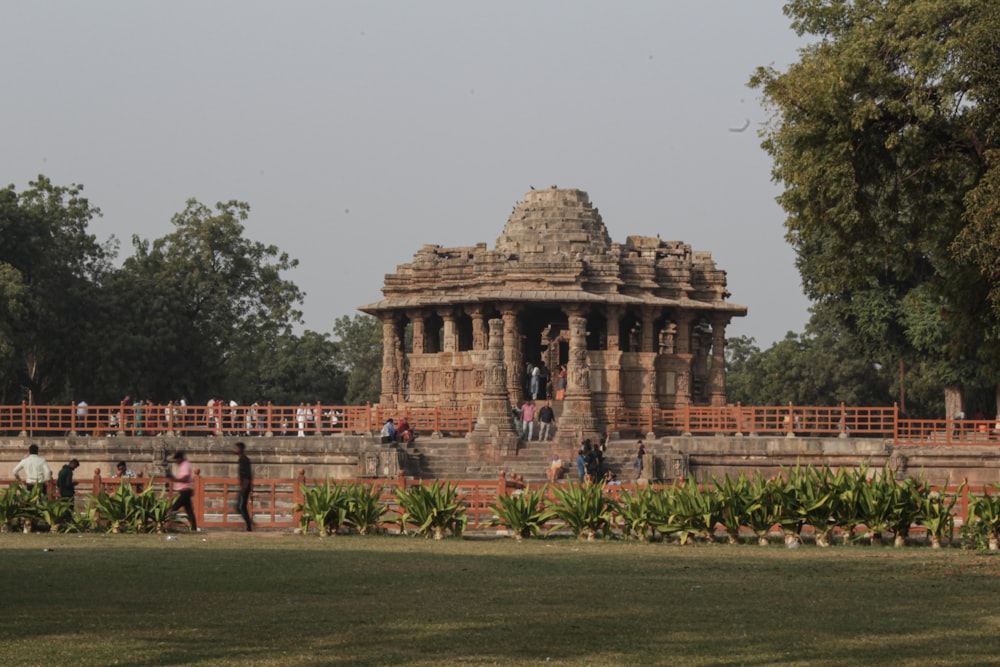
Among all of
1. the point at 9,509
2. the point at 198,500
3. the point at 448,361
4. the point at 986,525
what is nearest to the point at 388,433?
the point at 448,361

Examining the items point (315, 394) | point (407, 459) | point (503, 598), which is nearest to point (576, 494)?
point (503, 598)

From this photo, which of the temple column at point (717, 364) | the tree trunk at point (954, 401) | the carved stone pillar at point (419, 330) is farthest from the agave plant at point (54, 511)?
the tree trunk at point (954, 401)

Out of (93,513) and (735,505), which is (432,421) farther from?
(735,505)

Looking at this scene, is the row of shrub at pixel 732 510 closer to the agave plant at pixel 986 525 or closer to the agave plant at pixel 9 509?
the agave plant at pixel 986 525

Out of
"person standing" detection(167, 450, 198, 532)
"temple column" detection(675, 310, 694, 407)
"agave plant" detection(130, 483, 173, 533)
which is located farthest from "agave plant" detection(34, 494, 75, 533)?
"temple column" detection(675, 310, 694, 407)

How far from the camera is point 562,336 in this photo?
4219 cm

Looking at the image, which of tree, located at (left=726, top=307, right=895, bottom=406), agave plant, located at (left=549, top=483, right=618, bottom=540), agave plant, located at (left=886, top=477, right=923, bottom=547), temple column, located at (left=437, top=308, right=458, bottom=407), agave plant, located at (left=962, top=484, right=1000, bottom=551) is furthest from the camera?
tree, located at (left=726, top=307, right=895, bottom=406)

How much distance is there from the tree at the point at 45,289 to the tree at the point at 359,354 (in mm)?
21776

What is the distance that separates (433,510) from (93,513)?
193 inches

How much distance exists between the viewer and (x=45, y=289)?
52.4m

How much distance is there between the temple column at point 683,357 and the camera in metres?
41.0

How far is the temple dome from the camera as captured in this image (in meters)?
41.6

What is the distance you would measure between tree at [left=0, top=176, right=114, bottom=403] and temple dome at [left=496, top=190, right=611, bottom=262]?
15837 mm

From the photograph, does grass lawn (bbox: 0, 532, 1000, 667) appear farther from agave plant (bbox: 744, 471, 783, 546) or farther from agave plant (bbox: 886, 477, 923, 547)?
agave plant (bbox: 886, 477, 923, 547)
